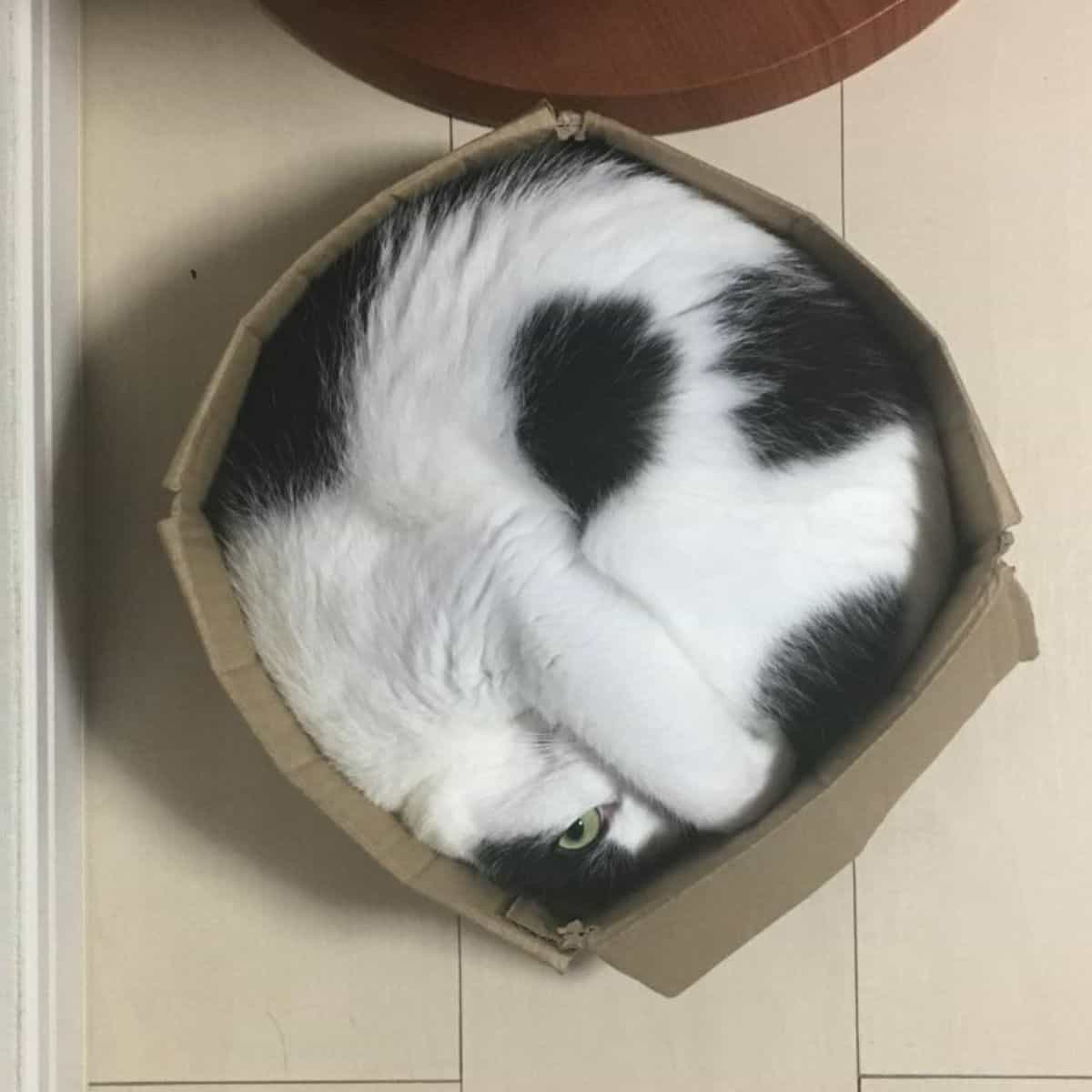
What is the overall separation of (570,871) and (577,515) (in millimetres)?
278

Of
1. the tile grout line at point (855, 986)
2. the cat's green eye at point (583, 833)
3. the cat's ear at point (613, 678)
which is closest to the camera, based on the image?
the cat's ear at point (613, 678)

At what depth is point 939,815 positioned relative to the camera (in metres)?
1.15

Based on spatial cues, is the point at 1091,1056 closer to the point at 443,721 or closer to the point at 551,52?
the point at 443,721

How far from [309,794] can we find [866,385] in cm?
48

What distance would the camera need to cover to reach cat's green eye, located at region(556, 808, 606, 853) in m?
0.92

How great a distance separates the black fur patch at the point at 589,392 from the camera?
0.83 meters

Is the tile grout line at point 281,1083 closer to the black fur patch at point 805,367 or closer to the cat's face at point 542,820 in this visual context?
the cat's face at point 542,820

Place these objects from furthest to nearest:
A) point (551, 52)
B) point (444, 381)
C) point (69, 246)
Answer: point (69, 246)
point (551, 52)
point (444, 381)

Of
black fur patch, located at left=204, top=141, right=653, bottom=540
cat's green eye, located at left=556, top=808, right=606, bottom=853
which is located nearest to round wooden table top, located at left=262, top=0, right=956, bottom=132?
black fur patch, located at left=204, top=141, right=653, bottom=540

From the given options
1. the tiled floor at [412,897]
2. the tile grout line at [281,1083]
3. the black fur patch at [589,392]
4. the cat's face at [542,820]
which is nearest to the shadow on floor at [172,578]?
the tiled floor at [412,897]

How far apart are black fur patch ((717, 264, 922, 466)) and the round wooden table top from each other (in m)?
0.20

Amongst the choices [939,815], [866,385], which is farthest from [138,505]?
[939,815]

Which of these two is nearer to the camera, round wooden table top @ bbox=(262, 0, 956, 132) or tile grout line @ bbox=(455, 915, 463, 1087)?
round wooden table top @ bbox=(262, 0, 956, 132)

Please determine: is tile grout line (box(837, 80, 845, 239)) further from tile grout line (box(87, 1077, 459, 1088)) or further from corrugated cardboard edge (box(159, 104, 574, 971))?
tile grout line (box(87, 1077, 459, 1088))
